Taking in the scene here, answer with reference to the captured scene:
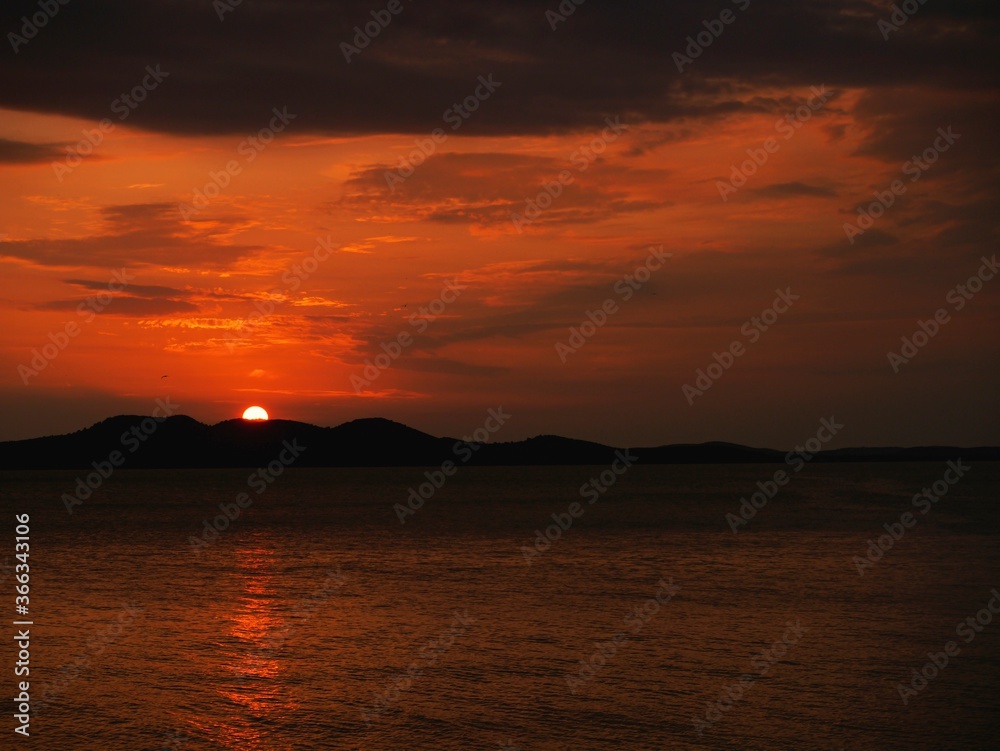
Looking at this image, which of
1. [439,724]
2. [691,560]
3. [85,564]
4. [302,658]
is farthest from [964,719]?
[85,564]

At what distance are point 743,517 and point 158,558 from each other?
5170 cm

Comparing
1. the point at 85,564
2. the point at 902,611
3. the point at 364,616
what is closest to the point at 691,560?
the point at 902,611

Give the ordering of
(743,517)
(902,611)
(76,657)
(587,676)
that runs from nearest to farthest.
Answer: (587,676)
(76,657)
(902,611)
(743,517)

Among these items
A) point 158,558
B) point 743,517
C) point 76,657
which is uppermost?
point 76,657

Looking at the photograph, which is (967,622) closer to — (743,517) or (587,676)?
(587,676)

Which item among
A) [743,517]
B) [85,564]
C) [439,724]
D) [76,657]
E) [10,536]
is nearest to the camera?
[439,724]

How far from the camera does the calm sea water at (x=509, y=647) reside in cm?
2119

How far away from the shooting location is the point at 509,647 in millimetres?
28547

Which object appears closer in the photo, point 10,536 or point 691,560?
point 691,560

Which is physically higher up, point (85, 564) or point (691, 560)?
point (85, 564)

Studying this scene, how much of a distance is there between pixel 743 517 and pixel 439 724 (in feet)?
226

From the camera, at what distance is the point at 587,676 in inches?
993

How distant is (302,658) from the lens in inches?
1072

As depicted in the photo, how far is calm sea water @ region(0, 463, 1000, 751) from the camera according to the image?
21188 millimetres
